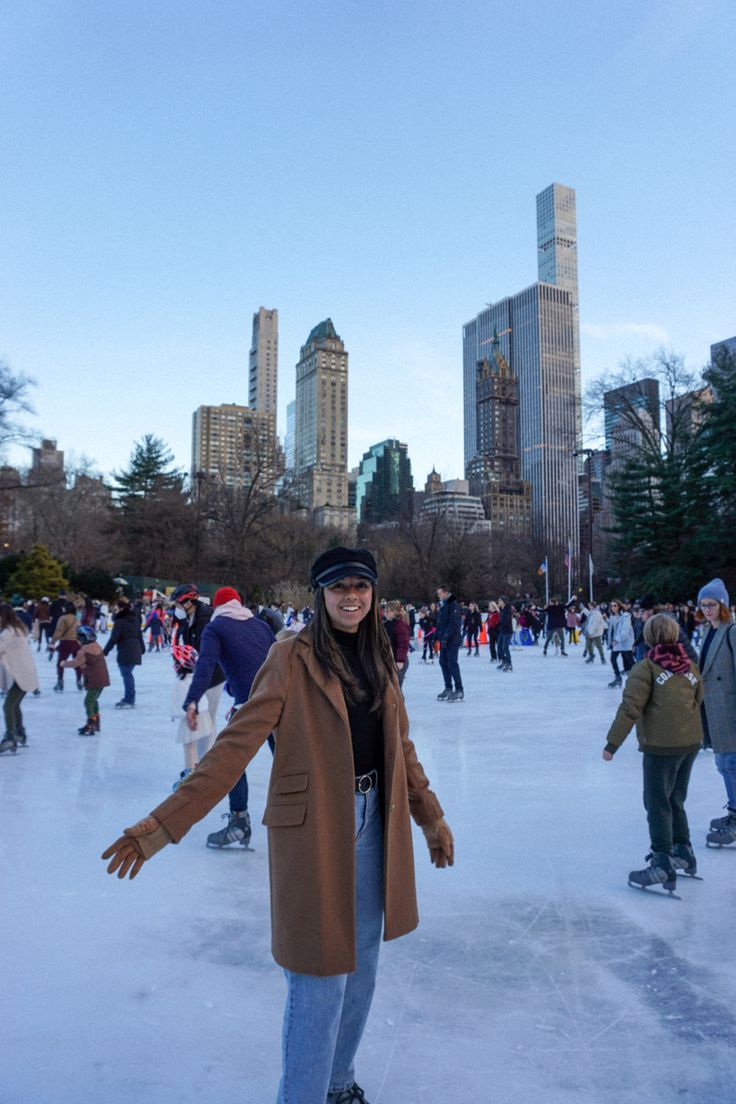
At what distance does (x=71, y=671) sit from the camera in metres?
16.5

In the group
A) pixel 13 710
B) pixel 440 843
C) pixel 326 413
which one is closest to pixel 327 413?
pixel 326 413

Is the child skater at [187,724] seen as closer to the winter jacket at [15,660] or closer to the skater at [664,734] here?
the winter jacket at [15,660]

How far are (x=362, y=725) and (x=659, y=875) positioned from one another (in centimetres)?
269

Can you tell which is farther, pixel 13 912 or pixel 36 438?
pixel 36 438

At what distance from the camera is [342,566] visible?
2043 millimetres

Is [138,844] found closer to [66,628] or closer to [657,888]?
[657,888]

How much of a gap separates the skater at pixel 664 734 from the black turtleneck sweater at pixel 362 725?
2.21 metres

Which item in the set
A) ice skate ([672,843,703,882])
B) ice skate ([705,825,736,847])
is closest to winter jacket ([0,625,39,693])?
ice skate ([672,843,703,882])

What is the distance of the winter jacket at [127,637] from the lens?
32.5 ft

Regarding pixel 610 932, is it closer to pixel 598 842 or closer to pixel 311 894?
pixel 598 842

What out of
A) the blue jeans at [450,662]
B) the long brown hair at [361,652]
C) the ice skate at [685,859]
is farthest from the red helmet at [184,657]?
the blue jeans at [450,662]

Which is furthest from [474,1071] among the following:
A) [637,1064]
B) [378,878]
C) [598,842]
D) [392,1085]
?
[598,842]

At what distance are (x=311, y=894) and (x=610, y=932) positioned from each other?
7.24 ft

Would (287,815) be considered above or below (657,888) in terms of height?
above
